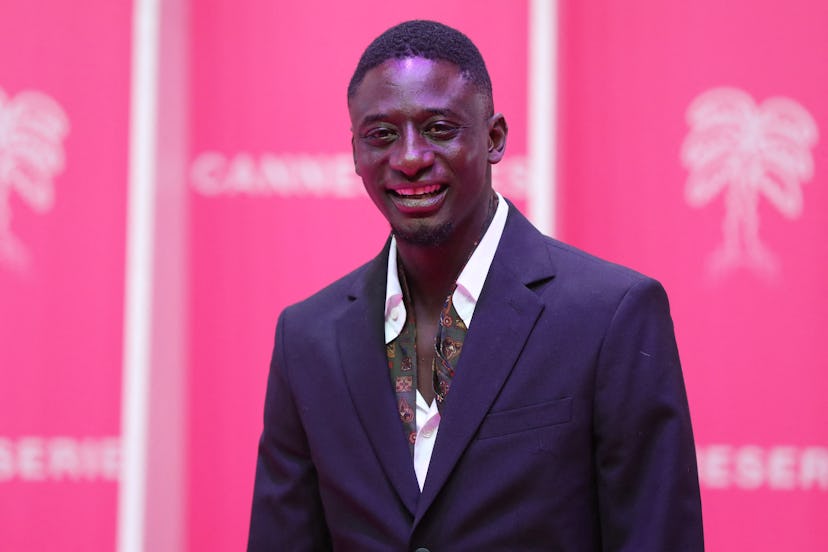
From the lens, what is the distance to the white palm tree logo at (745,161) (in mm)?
2166

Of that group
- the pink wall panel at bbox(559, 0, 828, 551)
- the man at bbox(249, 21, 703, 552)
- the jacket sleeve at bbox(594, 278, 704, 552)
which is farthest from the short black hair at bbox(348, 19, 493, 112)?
the pink wall panel at bbox(559, 0, 828, 551)

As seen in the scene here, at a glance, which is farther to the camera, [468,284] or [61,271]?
[61,271]

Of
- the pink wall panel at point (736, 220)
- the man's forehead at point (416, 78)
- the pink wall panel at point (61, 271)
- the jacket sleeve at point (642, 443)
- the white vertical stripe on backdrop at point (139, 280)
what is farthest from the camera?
the pink wall panel at point (61, 271)

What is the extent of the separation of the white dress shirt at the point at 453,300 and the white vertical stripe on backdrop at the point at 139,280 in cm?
104

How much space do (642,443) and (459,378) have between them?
0.77 feet

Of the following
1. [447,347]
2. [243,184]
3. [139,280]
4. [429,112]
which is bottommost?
[139,280]

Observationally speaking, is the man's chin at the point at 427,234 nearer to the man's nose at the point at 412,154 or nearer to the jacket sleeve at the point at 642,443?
the man's nose at the point at 412,154

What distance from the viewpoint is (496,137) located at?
136 cm

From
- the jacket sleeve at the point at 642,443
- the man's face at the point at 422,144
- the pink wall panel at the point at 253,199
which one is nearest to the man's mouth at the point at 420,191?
the man's face at the point at 422,144

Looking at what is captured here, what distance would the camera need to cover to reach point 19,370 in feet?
7.76

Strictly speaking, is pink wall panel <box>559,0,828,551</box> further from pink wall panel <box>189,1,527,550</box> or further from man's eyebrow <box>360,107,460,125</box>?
man's eyebrow <box>360,107,460,125</box>

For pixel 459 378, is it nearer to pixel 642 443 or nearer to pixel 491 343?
pixel 491 343

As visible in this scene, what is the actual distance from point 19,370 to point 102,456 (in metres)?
0.29

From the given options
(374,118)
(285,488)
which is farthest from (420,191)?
(285,488)
